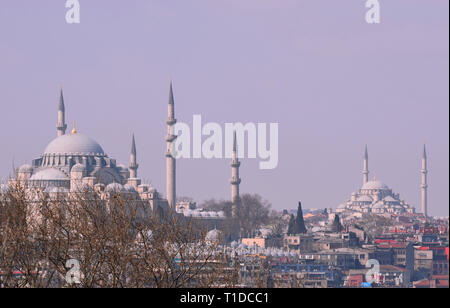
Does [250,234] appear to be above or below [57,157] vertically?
below

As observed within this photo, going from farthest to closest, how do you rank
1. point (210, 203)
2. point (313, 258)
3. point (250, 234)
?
point (210, 203), point (250, 234), point (313, 258)

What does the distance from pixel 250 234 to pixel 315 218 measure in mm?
40430

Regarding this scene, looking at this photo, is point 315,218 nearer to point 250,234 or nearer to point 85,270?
point 250,234

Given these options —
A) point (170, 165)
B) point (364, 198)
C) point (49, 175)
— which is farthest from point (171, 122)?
point (364, 198)

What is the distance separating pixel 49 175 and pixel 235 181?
38.0 feet

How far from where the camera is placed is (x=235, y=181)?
6769cm

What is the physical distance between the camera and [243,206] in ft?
234

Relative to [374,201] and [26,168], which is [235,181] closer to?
[26,168]

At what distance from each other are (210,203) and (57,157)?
14961 mm

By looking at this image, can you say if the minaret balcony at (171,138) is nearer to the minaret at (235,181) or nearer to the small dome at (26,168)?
the minaret at (235,181)

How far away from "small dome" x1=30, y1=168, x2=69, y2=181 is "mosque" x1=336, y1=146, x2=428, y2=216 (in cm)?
5621
